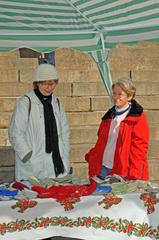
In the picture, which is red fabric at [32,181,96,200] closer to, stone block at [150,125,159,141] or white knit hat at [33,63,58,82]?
white knit hat at [33,63,58,82]

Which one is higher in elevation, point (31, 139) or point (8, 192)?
point (31, 139)

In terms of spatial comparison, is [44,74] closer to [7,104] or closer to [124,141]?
[124,141]

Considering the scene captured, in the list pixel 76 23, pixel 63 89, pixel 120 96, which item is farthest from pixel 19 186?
pixel 63 89

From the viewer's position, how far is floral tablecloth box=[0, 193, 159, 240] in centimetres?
493

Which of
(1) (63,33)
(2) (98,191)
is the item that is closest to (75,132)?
(1) (63,33)

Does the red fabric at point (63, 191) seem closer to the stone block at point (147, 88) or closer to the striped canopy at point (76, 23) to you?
the striped canopy at point (76, 23)

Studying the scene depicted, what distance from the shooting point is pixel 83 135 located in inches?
325

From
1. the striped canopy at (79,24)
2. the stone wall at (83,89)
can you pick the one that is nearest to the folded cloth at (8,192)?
the striped canopy at (79,24)

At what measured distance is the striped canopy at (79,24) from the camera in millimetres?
6086

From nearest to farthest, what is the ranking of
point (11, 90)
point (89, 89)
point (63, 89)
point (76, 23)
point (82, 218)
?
point (82, 218) < point (76, 23) < point (11, 90) < point (63, 89) < point (89, 89)

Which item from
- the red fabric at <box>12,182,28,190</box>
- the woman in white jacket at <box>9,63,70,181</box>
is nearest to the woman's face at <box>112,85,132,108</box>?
the woman in white jacket at <box>9,63,70,181</box>

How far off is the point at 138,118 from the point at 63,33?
4.83 ft

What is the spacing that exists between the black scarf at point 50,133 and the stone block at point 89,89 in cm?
238

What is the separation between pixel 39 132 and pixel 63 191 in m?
0.93
